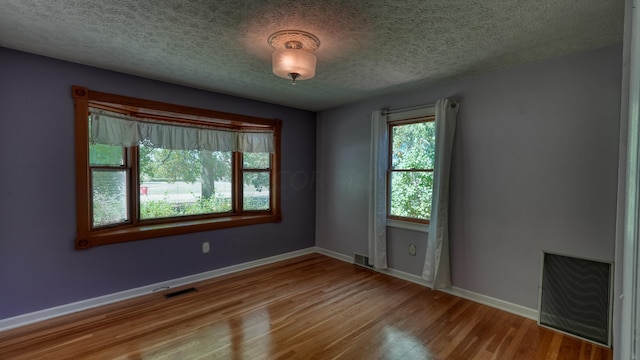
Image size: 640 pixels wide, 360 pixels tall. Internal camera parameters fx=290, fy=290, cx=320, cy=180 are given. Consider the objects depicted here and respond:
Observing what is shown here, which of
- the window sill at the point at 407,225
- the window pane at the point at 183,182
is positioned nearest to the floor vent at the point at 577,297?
the window sill at the point at 407,225

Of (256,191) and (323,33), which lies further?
(256,191)

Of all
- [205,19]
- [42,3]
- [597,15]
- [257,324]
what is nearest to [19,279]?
[257,324]

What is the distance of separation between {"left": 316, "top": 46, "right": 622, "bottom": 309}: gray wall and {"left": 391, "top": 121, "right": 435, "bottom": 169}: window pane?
30cm

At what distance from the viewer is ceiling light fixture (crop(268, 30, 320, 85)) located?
213cm

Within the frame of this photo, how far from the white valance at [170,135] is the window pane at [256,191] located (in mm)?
412

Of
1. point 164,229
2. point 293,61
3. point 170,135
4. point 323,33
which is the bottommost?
point 164,229

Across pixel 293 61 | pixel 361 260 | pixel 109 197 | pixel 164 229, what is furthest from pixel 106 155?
pixel 361 260

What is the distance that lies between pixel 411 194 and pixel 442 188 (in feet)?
1.78

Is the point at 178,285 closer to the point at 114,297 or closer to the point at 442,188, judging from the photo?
the point at 114,297

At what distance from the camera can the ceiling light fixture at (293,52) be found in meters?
2.13

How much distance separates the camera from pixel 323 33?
2127 millimetres

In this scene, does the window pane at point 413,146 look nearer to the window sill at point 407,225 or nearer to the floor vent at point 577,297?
the window sill at point 407,225

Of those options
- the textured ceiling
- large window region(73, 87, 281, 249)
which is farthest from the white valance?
the textured ceiling

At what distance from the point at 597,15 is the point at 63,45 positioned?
13.1 ft
